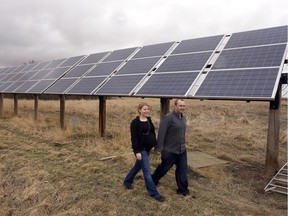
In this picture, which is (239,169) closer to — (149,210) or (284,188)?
(284,188)

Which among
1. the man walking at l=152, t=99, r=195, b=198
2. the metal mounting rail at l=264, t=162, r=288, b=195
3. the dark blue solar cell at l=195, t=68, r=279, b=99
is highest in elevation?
the dark blue solar cell at l=195, t=68, r=279, b=99

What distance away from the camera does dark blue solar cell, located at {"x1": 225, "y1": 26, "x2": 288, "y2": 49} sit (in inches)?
333

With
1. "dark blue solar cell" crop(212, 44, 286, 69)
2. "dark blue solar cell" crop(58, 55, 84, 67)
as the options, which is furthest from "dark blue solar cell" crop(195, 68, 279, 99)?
"dark blue solar cell" crop(58, 55, 84, 67)

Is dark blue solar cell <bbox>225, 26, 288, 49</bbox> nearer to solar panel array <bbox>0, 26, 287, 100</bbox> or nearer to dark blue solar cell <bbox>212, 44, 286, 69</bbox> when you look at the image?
solar panel array <bbox>0, 26, 287, 100</bbox>

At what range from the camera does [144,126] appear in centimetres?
546

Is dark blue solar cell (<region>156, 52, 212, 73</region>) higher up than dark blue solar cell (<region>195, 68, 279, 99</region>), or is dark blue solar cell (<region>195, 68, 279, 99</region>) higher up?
dark blue solar cell (<region>156, 52, 212, 73</region>)

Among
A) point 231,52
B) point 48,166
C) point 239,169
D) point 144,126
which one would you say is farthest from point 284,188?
point 48,166

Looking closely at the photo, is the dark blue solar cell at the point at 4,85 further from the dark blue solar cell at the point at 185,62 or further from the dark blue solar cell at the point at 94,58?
the dark blue solar cell at the point at 185,62

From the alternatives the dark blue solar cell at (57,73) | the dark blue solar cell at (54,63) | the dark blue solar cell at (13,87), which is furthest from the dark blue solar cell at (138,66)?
the dark blue solar cell at (13,87)

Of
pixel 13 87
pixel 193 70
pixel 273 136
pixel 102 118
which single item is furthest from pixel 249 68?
pixel 13 87

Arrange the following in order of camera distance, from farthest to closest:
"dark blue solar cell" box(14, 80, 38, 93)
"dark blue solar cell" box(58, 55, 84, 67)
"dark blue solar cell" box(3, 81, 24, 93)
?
"dark blue solar cell" box(3, 81, 24, 93) → "dark blue solar cell" box(58, 55, 84, 67) → "dark blue solar cell" box(14, 80, 38, 93)

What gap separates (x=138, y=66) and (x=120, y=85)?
4.10ft

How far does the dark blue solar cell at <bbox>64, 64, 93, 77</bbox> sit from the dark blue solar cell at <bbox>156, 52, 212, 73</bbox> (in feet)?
17.1

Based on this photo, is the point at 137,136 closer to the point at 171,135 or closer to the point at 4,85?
the point at 171,135
